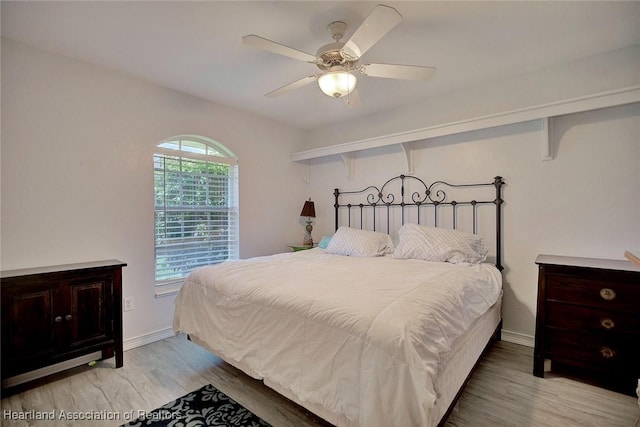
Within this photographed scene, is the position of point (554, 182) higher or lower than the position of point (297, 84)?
lower

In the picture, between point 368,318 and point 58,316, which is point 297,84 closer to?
point 368,318

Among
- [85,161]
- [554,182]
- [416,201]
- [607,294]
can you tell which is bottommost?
[607,294]

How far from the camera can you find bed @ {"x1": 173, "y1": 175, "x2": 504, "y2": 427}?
120cm

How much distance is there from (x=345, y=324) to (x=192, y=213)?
2.37 metres

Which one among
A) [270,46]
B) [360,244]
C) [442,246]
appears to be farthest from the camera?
[360,244]

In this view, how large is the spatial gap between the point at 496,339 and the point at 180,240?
320 centimetres

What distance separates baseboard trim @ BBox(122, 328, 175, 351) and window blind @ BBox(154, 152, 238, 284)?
1.57ft

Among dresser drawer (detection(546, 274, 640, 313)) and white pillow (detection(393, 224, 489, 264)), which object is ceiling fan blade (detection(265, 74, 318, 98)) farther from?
dresser drawer (detection(546, 274, 640, 313))

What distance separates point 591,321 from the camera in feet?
6.34

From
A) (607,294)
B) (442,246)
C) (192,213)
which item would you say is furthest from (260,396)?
(607,294)

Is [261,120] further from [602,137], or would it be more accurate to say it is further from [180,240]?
[602,137]

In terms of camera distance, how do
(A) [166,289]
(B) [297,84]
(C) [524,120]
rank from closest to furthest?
1. (B) [297,84]
2. (C) [524,120]
3. (A) [166,289]

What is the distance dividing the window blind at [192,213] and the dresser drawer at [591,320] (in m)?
3.02

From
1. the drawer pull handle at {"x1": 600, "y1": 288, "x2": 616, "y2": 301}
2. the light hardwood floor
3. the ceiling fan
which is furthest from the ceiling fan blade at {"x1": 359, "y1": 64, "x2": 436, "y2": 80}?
the light hardwood floor
